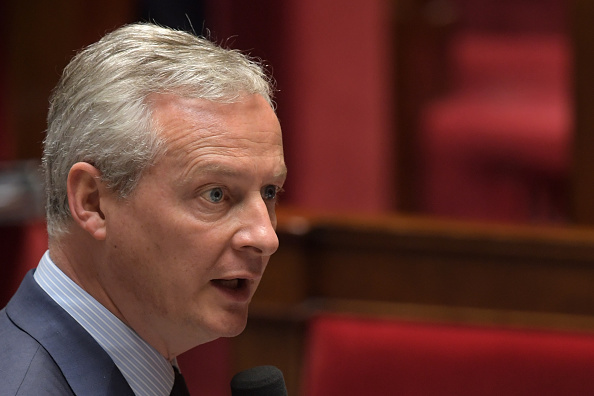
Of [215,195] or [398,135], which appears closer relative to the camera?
[215,195]

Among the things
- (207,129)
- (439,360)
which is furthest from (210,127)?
(439,360)

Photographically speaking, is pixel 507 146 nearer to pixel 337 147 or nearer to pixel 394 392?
pixel 337 147

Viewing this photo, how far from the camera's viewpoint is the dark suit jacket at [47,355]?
2.37 feet

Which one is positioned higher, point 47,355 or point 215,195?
point 215,195

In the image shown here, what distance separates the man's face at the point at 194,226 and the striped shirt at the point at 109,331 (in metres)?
0.02

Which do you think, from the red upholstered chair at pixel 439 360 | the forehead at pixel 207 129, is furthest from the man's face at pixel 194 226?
→ the red upholstered chair at pixel 439 360

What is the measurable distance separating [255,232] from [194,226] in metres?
0.05

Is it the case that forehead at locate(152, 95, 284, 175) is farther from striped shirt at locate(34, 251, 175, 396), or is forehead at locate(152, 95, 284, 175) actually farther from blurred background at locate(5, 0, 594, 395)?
blurred background at locate(5, 0, 594, 395)

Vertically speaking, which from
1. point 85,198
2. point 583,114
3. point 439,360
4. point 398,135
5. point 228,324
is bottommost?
point 398,135

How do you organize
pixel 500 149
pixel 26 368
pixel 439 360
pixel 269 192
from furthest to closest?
pixel 500 149
pixel 439 360
pixel 269 192
pixel 26 368

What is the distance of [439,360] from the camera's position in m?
1.27

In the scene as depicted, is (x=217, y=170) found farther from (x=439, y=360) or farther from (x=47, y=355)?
(x=439, y=360)

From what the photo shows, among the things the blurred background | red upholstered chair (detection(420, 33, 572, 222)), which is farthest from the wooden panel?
red upholstered chair (detection(420, 33, 572, 222))

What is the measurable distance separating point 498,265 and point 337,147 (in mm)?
1184
